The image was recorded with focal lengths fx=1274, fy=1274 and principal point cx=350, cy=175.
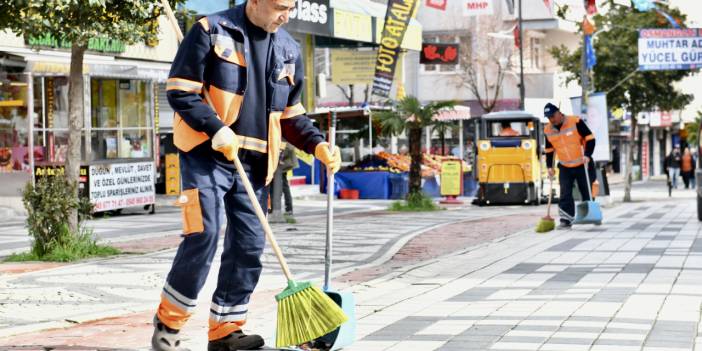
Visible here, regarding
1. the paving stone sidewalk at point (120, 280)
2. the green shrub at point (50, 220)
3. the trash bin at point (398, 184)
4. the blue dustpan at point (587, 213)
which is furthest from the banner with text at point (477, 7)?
the green shrub at point (50, 220)

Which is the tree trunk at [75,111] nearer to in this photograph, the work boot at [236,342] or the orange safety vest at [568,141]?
the work boot at [236,342]

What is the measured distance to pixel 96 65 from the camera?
877 inches

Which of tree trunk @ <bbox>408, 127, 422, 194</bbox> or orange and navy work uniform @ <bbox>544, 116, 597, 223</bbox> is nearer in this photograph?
orange and navy work uniform @ <bbox>544, 116, 597, 223</bbox>

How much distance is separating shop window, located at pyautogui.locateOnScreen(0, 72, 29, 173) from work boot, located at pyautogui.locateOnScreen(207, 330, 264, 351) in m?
16.0

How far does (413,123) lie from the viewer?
26.4 metres

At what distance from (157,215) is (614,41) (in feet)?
69.5

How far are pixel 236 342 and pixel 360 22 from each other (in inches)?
885

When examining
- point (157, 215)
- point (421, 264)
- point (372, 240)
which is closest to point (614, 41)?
point (157, 215)

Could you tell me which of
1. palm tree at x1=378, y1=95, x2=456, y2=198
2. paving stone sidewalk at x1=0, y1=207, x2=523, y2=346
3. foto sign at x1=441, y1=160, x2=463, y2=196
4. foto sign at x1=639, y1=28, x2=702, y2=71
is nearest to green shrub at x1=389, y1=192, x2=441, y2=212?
palm tree at x1=378, y1=95, x2=456, y2=198

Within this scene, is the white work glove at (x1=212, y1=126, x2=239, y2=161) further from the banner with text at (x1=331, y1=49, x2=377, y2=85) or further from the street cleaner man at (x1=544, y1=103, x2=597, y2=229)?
the banner with text at (x1=331, y1=49, x2=377, y2=85)

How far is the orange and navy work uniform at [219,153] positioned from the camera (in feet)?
19.8

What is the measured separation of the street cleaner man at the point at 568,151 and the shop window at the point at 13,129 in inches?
358

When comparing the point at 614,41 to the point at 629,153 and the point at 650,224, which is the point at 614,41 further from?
the point at 650,224

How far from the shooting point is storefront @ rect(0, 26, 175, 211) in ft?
70.2
